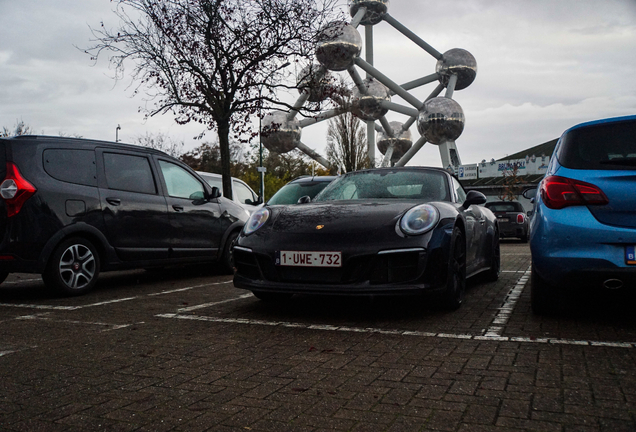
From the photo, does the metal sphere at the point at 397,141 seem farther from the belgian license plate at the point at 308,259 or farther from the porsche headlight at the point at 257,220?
the belgian license plate at the point at 308,259

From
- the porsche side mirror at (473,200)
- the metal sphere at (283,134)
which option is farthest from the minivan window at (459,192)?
the metal sphere at (283,134)

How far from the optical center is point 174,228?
7.62 m

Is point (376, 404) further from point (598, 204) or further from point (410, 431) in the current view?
point (598, 204)

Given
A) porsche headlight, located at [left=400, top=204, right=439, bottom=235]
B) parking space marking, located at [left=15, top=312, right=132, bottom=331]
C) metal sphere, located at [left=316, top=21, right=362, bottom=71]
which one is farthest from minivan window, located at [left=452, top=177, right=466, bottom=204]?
metal sphere, located at [left=316, top=21, right=362, bottom=71]

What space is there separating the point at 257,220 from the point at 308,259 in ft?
2.92

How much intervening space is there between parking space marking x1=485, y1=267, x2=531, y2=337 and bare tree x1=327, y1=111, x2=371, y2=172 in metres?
27.9

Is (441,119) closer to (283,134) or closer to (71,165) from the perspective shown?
(283,134)

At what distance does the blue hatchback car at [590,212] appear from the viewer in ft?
13.4

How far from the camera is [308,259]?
4.66m

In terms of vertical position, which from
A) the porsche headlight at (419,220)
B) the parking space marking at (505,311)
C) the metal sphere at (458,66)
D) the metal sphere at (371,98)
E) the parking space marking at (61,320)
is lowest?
the parking space marking at (505,311)

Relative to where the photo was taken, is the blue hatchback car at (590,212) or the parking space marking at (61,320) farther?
the parking space marking at (61,320)

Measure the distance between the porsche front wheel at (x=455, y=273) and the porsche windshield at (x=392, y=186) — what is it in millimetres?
518

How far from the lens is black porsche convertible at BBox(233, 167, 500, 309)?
4.55 meters

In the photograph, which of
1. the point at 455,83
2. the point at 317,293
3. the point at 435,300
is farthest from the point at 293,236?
the point at 455,83
